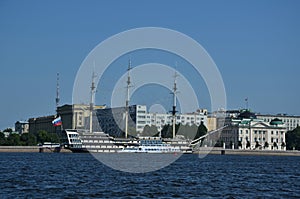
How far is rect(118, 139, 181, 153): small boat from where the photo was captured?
13750cm

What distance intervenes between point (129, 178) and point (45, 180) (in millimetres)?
6398

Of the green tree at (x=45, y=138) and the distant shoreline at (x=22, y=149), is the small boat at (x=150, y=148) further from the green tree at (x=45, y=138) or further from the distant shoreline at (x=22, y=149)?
the green tree at (x=45, y=138)

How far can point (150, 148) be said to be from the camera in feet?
454

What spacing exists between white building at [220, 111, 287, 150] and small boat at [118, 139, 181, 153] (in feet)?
170

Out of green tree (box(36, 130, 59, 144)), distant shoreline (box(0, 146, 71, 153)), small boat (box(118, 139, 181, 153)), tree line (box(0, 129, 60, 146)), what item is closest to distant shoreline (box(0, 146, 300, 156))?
distant shoreline (box(0, 146, 71, 153))

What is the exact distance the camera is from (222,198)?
35562mm

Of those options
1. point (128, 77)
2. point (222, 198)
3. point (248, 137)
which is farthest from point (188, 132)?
point (222, 198)

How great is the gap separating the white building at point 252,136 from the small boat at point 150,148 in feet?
170

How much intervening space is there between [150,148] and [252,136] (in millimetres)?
65846

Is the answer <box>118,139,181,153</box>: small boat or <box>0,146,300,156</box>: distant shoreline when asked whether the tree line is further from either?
<box>118,139,181,153</box>: small boat

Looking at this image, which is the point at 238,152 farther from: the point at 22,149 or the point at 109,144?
the point at 22,149

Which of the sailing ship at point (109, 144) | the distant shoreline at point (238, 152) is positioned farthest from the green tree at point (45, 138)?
the distant shoreline at point (238, 152)

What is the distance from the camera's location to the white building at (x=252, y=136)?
196m

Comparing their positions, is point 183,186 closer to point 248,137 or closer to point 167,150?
point 167,150
